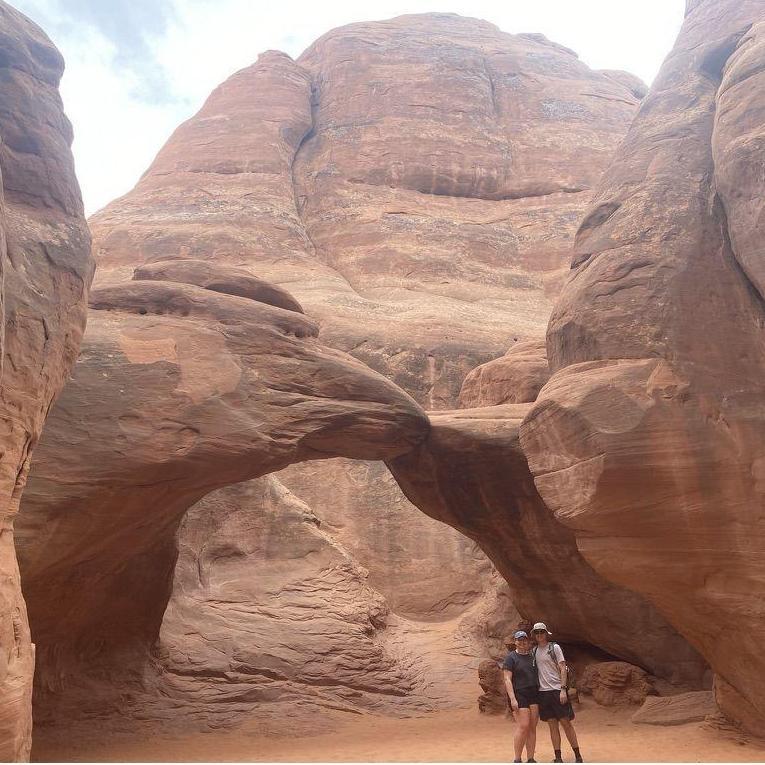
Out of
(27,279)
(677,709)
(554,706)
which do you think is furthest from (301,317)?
(677,709)

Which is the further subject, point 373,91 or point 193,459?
point 373,91

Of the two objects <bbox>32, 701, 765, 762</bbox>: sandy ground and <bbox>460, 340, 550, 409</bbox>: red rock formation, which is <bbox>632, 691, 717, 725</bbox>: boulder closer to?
<bbox>32, 701, 765, 762</bbox>: sandy ground

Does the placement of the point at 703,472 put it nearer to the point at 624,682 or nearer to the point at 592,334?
the point at 592,334

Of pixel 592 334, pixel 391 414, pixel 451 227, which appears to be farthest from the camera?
pixel 451 227

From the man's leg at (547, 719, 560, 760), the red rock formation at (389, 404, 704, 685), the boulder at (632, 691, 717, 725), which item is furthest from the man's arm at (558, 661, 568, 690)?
the red rock formation at (389, 404, 704, 685)

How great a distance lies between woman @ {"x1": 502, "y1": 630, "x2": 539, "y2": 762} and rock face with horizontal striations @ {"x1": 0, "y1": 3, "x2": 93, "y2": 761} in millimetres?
4587

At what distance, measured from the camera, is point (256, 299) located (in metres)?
13.5

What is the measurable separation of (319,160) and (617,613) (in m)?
28.5

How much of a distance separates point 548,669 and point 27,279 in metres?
6.20

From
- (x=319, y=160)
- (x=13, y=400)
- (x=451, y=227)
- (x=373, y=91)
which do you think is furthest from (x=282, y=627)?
(x=373, y=91)

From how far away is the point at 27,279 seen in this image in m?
7.89

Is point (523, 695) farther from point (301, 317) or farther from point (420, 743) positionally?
point (301, 317)

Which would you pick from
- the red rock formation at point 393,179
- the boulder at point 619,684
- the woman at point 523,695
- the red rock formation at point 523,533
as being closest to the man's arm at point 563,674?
the woman at point 523,695

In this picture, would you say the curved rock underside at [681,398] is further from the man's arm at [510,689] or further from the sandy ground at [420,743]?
the man's arm at [510,689]
